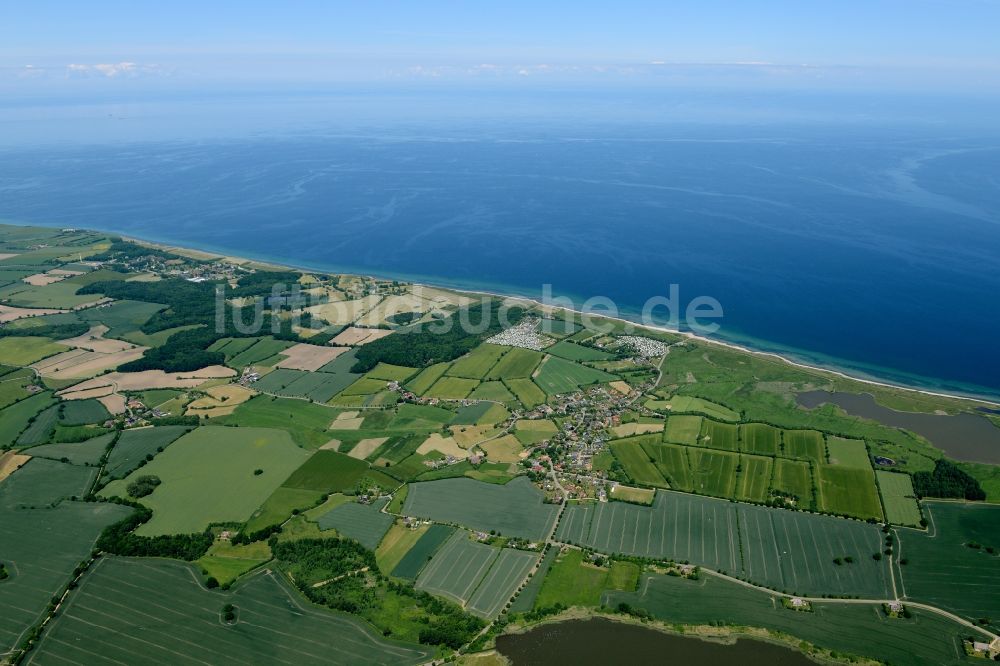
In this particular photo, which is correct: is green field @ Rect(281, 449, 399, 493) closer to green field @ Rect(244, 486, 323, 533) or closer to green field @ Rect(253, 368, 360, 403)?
green field @ Rect(244, 486, 323, 533)

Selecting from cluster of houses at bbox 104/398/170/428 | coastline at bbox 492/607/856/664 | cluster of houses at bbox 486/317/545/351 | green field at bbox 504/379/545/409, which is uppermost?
cluster of houses at bbox 486/317/545/351

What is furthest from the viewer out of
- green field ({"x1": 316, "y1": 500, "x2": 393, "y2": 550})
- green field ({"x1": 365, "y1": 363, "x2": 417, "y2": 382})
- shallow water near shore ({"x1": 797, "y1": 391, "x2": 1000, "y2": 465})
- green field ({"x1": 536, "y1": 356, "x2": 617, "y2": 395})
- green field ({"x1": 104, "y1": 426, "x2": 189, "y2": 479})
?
green field ({"x1": 365, "y1": 363, "x2": 417, "y2": 382})

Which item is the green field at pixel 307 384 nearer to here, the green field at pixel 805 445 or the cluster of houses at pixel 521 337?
the cluster of houses at pixel 521 337

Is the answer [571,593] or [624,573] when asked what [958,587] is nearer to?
[624,573]

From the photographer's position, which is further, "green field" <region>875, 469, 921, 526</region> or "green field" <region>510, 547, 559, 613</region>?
"green field" <region>875, 469, 921, 526</region>

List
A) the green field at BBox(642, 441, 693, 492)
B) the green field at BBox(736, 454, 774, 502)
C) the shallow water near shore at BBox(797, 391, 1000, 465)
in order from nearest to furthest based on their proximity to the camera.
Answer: the green field at BBox(736, 454, 774, 502) < the green field at BBox(642, 441, 693, 492) < the shallow water near shore at BBox(797, 391, 1000, 465)

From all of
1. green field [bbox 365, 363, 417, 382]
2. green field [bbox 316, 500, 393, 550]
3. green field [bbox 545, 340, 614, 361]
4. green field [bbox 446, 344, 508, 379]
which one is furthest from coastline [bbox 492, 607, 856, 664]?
green field [bbox 545, 340, 614, 361]

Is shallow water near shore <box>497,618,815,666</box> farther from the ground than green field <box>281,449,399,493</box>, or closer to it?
closer to it
